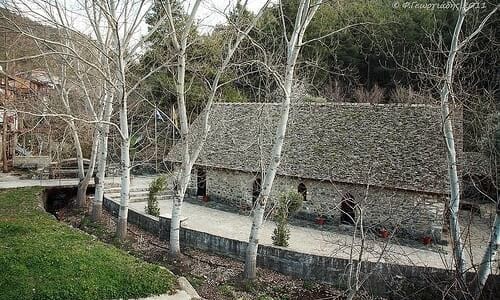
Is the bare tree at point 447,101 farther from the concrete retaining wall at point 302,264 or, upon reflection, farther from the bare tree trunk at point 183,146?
the bare tree trunk at point 183,146

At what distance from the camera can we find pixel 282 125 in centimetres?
1177

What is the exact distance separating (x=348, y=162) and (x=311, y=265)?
18.5 feet

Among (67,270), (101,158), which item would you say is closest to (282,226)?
(67,270)

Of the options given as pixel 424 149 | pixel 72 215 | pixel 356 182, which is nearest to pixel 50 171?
pixel 72 215

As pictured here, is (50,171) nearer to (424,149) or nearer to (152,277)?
(152,277)

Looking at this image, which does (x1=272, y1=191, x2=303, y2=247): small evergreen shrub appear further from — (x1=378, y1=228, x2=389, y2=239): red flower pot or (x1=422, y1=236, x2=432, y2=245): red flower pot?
(x1=422, y1=236, x2=432, y2=245): red flower pot

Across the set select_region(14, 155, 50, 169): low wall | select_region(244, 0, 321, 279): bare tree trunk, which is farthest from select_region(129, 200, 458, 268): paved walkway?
select_region(14, 155, 50, 169): low wall

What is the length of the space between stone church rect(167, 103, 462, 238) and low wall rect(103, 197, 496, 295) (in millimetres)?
2063

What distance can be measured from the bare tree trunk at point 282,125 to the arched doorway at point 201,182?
31.4 ft

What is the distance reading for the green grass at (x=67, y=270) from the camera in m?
8.98

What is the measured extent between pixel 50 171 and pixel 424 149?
21759 millimetres

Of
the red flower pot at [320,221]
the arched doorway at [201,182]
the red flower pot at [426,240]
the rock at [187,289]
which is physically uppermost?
the arched doorway at [201,182]

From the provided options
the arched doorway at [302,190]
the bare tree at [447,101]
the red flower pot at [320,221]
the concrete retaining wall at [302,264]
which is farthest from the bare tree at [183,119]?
the red flower pot at [320,221]

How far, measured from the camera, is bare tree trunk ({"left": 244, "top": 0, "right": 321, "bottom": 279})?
10.9m
